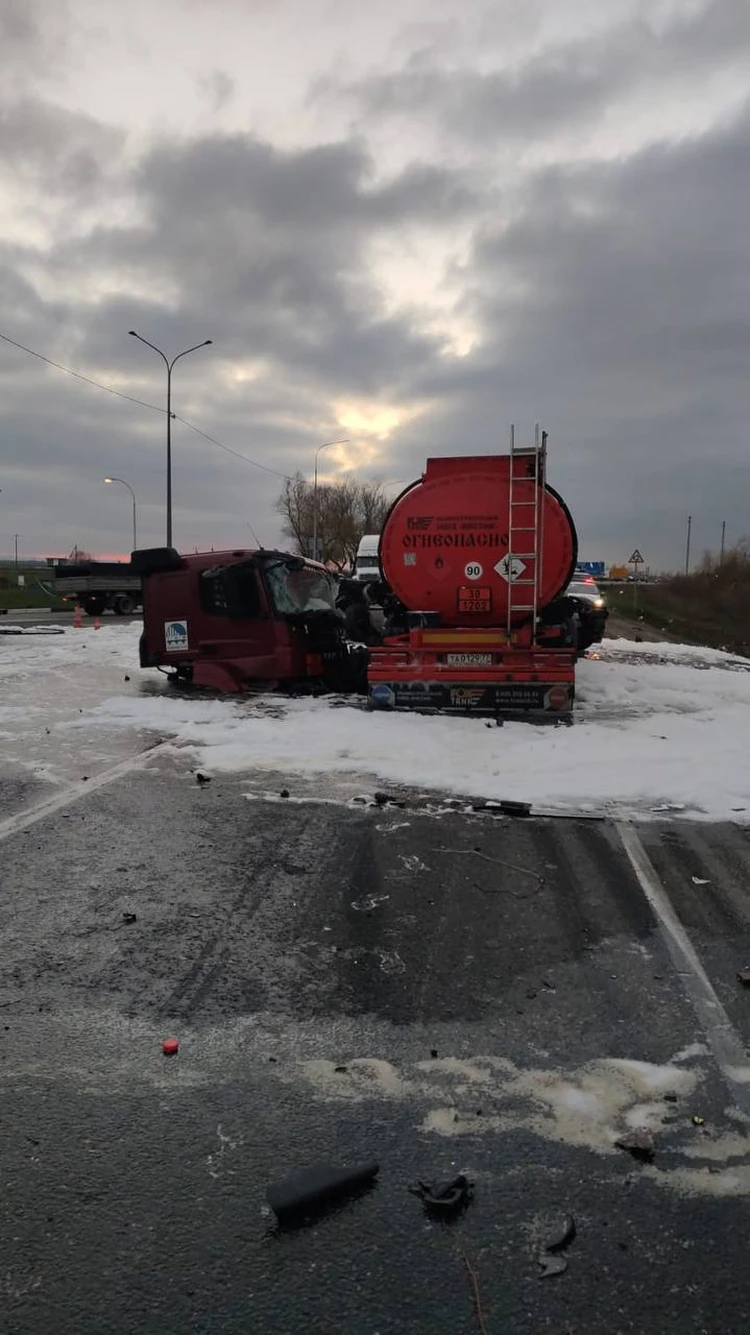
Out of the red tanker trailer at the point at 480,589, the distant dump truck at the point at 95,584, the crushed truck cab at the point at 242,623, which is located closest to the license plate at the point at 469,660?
the red tanker trailer at the point at 480,589

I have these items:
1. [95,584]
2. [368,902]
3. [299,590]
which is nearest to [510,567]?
[299,590]

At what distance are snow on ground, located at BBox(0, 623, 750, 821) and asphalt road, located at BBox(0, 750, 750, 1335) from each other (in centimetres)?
167

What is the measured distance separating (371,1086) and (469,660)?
7.07 meters

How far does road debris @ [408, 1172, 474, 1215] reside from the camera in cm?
232

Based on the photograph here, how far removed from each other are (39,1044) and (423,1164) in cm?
152

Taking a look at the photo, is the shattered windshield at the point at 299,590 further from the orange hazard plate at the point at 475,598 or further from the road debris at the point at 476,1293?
the road debris at the point at 476,1293

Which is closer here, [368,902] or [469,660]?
[368,902]

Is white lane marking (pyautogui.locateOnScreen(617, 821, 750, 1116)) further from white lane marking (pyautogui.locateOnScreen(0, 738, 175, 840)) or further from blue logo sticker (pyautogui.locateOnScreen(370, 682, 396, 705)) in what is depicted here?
blue logo sticker (pyautogui.locateOnScreen(370, 682, 396, 705))

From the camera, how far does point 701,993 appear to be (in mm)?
3516

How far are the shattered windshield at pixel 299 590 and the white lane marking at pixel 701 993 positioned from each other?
23.2ft

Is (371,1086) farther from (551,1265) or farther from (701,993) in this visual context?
(701,993)

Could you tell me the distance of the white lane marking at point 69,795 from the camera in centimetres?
580

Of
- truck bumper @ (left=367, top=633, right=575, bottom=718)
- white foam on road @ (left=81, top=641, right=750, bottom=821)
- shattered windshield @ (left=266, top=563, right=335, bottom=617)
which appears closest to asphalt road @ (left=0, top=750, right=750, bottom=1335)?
white foam on road @ (left=81, top=641, right=750, bottom=821)

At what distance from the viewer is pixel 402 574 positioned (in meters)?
10.5
